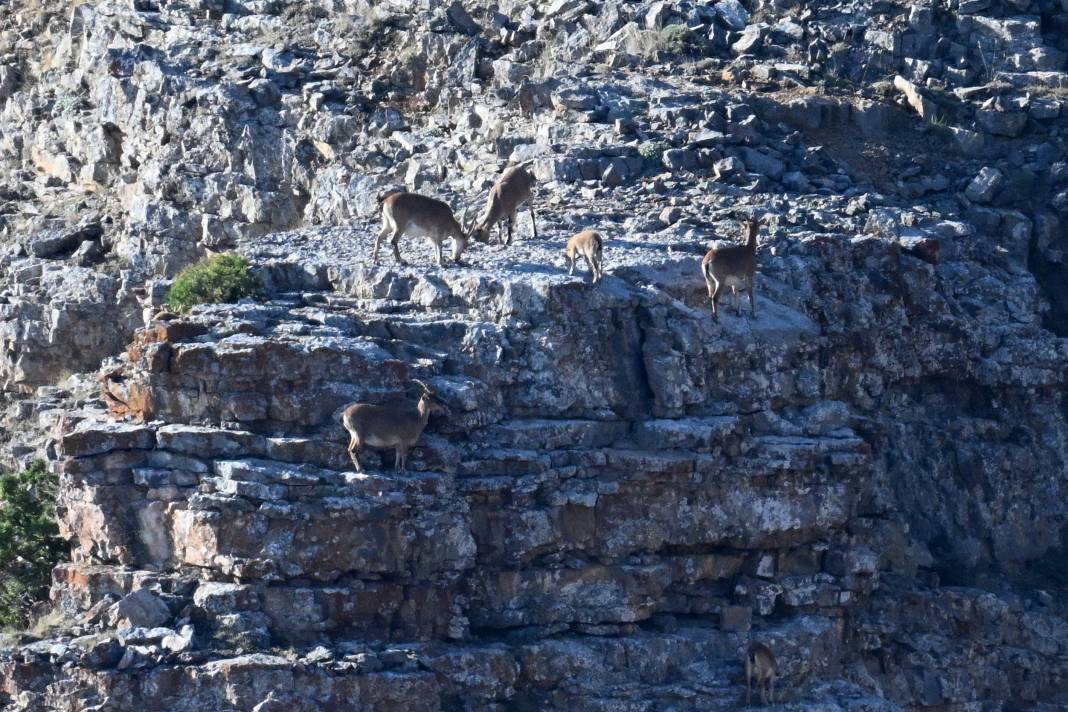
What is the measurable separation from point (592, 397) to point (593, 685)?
4.03 m

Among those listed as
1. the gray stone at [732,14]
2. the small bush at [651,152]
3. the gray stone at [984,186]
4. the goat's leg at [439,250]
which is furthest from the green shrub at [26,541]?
the gray stone at [984,186]

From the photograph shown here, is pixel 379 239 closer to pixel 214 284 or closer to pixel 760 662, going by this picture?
pixel 214 284

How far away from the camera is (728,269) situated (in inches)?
1516

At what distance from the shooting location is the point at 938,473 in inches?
1620

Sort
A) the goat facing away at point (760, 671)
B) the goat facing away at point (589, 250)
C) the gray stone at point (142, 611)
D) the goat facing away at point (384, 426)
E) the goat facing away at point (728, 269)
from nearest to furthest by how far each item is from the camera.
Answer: the gray stone at point (142, 611) < the goat facing away at point (384, 426) < the goat facing away at point (760, 671) < the goat facing away at point (589, 250) < the goat facing away at point (728, 269)

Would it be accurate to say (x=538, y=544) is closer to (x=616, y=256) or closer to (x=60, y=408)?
(x=616, y=256)

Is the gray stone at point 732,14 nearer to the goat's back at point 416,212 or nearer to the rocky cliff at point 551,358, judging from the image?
the rocky cliff at point 551,358

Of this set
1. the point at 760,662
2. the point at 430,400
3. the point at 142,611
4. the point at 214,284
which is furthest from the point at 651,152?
the point at 142,611

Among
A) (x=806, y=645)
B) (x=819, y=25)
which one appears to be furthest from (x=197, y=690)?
(x=819, y=25)

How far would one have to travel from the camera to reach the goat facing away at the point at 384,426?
3500 centimetres

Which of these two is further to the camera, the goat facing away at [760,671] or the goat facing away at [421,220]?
the goat facing away at [421,220]

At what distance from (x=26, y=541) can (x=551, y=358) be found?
7.76m

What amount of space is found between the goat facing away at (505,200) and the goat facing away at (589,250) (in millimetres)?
2147

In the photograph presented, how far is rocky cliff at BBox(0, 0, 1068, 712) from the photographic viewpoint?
35.0m
